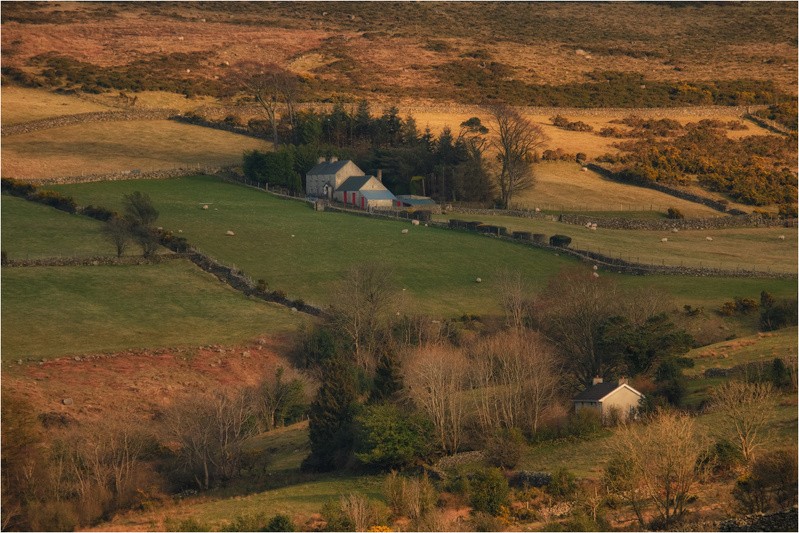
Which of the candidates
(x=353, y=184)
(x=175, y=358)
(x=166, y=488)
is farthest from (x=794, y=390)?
(x=353, y=184)

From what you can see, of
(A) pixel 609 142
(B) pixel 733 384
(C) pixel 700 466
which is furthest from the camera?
(A) pixel 609 142

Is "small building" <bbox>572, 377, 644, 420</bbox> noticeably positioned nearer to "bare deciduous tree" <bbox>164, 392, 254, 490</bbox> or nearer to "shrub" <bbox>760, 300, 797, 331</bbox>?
"bare deciduous tree" <bbox>164, 392, 254, 490</bbox>

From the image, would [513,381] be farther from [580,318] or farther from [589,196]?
[589,196]

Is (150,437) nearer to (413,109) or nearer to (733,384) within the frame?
(733,384)

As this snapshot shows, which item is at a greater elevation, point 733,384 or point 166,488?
point 733,384

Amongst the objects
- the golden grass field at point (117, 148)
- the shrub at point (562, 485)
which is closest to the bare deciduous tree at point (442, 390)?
the shrub at point (562, 485)

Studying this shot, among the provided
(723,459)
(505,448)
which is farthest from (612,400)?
(723,459)

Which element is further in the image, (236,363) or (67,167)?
(67,167)
